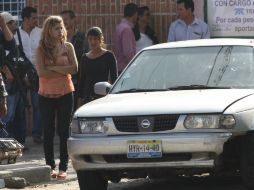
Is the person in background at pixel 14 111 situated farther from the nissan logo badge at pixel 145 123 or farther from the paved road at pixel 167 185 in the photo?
the nissan logo badge at pixel 145 123

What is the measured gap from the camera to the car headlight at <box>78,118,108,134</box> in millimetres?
9062

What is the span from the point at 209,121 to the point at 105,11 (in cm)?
801

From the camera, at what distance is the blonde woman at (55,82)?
11297 millimetres

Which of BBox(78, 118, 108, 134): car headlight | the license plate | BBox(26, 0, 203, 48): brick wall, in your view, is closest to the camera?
the license plate

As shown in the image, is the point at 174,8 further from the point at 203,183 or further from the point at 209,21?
the point at 203,183

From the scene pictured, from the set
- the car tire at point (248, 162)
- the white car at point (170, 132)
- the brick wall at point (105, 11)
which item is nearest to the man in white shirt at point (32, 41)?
the brick wall at point (105, 11)

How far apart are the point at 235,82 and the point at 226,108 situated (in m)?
1.05

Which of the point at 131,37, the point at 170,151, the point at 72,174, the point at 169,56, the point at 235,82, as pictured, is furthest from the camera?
the point at 131,37

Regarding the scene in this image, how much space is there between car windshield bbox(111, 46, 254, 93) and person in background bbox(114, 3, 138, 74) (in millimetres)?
4512

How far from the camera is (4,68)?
12805 millimetres

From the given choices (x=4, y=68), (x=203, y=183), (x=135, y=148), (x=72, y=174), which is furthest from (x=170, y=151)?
(x=4, y=68)

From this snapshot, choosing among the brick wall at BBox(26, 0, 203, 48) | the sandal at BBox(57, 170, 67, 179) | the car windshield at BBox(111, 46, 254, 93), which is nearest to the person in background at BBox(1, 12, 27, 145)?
the brick wall at BBox(26, 0, 203, 48)

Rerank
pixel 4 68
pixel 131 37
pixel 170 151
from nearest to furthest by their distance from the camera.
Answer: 1. pixel 170 151
2. pixel 4 68
3. pixel 131 37

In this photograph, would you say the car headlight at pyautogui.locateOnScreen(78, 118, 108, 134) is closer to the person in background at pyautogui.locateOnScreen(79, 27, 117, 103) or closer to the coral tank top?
the coral tank top
